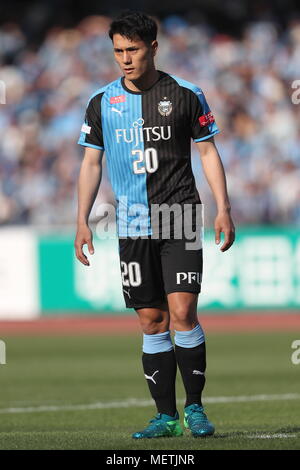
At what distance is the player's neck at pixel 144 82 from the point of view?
649 cm

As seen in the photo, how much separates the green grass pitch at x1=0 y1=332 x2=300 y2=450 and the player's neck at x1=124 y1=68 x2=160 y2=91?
208cm

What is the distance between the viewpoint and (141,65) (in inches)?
250

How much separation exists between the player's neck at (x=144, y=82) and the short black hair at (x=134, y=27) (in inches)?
9.1

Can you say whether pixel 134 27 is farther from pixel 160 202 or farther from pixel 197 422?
pixel 197 422

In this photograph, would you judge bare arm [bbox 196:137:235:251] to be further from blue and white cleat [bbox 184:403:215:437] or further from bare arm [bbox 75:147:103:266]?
blue and white cleat [bbox 184:403:215:437]

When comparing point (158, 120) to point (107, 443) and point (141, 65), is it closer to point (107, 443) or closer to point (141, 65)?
point (141, 65)

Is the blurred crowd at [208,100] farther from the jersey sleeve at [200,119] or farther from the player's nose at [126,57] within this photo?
the player's nose at [126,57]

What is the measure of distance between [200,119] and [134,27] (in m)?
0.67

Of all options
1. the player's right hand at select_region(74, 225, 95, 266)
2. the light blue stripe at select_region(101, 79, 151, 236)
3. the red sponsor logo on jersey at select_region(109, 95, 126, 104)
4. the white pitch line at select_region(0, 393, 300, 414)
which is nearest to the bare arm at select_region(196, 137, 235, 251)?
the light blue stripe at select_region(101, 79, 151, 236)

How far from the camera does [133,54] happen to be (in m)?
6.31

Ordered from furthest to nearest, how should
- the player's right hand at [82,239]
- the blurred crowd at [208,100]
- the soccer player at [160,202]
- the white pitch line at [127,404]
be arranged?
the blurred crowd at [208,100]
the white pitch line at [127,404]
the player's right hand at [82,239]
the soccer player at [160,202]

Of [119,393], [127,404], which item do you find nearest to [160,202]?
[127,404]

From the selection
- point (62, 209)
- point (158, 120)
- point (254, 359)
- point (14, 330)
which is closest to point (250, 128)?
point (62, 209)

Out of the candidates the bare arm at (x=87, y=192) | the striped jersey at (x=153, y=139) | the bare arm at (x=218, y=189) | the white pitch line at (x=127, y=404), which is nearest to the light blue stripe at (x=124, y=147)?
the striped jersey at (x=153, y=139)
